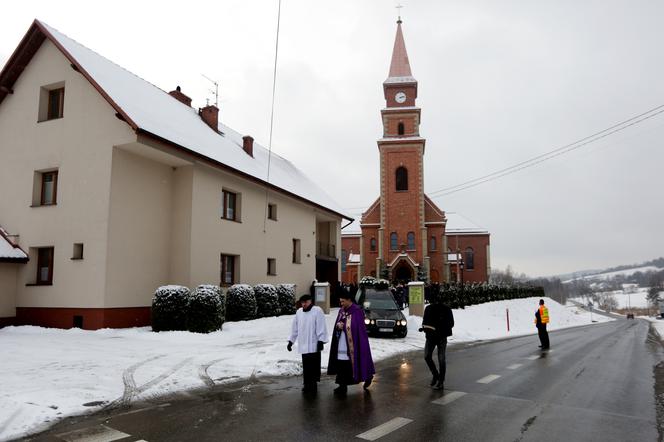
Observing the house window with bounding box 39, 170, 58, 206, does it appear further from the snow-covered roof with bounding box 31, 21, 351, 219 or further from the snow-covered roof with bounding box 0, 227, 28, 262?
the snow-covered roof with bounding box 31, 21, 351, 219

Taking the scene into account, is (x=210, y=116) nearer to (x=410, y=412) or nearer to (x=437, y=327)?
(x=437, y=327)

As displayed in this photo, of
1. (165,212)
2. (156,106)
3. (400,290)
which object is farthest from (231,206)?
(400,290)

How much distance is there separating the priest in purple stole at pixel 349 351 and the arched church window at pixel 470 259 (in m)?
51.7

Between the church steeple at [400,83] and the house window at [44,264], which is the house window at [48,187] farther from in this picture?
the church steeple at [400,83]

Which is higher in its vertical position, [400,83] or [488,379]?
[400,83]

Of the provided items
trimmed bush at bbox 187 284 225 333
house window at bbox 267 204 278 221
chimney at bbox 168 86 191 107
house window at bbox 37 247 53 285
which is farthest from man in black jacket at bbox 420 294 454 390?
chimney at bbox 168 86 191 107

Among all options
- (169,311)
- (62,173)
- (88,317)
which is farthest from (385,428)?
(62,173)

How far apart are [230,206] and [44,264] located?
7250 millimetres

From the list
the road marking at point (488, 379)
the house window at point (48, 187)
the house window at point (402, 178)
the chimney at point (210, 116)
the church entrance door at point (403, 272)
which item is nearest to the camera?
the road marking at point (488, 379)

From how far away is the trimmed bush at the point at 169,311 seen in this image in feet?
49.4

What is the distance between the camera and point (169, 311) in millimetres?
15070

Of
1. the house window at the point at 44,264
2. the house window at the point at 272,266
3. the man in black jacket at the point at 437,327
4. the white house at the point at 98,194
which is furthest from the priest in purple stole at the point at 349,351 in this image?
the house window at the point at 272,266

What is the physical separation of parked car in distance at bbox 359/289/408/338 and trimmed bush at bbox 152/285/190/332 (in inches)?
230

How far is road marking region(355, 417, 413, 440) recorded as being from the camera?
5.46 meters
